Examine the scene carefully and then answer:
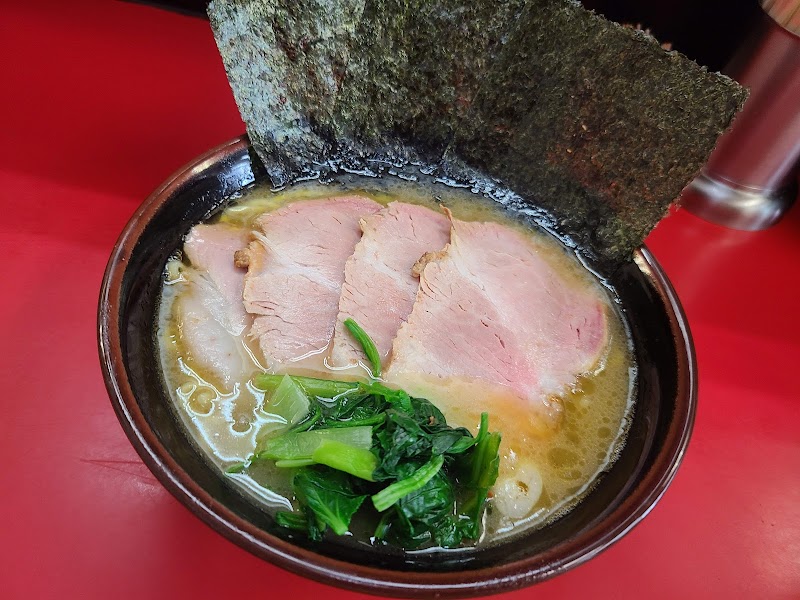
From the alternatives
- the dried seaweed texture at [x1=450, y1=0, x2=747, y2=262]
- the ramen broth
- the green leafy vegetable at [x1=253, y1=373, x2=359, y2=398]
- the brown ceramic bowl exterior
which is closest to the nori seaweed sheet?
the dried seaweed texture at [x1=450, y1=0, x2=747, y2=262]

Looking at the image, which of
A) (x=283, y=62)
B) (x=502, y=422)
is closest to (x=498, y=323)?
(x=502, y=422)

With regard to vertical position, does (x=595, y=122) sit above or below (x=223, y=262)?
above

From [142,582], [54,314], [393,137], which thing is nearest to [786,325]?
[393,137]

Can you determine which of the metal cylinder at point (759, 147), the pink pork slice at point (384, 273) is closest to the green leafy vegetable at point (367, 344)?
the pink pork slice at point (384, 273)

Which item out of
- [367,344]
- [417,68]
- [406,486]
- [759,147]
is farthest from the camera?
[759,147]

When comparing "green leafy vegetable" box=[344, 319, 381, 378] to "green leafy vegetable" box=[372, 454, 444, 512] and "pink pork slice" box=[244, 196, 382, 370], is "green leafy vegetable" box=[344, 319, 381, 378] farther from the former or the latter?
"green leafy vegetable" box=[372, 454, 444, 512]

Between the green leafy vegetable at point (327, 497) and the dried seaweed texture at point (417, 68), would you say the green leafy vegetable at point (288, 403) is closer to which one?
the green leafy vegetable at point (327, 497)

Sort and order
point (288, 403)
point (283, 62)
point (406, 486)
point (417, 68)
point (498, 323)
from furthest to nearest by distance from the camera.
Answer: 1. point (417, 68)
2. point (283, 62)
3. point (498, 323)
4. point (288, 403)
5. point (406, 486)

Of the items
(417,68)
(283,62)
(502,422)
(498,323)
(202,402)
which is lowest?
(202,402)

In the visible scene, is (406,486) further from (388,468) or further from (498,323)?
(498,323)
